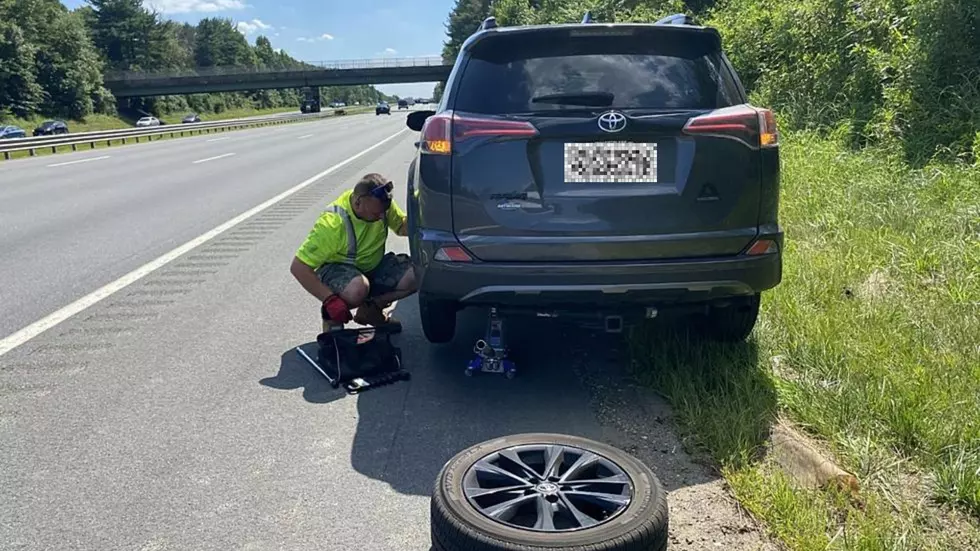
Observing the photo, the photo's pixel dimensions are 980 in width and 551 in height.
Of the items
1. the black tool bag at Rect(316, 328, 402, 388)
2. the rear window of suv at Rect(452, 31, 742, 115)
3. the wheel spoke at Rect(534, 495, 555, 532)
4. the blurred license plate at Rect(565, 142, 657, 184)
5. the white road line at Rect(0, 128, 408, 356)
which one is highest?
the rear window of suv at Rect(452, 31, 742, 115)

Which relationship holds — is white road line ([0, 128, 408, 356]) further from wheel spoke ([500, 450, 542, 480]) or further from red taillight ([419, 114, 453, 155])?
wheel spoke ([500, 450, 542, 480])

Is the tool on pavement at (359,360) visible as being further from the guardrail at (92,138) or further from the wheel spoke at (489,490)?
the guardrail at (92,138)

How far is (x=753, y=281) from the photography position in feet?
11.5

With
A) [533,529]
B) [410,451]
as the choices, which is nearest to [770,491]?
[533,529]

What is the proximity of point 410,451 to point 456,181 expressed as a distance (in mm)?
1224

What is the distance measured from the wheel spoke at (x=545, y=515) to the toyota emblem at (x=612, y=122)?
5.46ft

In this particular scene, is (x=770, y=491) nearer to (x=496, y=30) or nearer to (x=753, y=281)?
(x=753, y=281)

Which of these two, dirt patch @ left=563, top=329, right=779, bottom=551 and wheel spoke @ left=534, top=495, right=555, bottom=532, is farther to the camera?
dirt patch @ left=563, top=329, right=779, bottom=551

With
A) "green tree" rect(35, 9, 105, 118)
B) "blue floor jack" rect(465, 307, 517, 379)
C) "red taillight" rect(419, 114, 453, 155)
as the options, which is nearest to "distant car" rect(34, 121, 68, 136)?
"green tree" rect(35, 9, 105, 118)

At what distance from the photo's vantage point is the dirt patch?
2.62 metres

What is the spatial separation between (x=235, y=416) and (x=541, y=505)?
1861 mm

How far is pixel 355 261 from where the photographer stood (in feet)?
15.8

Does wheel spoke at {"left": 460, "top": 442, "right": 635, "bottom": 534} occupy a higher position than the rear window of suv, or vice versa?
the rear window of suv

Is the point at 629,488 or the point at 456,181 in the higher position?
the point at 456,181
